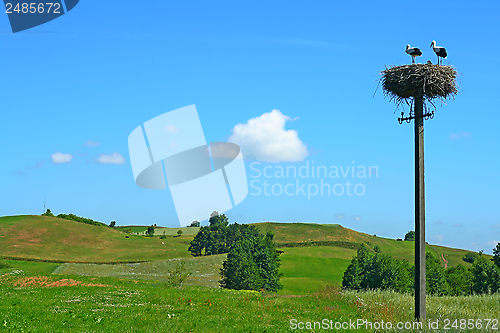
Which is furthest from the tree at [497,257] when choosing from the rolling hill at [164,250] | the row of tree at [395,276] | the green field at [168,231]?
the green field at [168,231]

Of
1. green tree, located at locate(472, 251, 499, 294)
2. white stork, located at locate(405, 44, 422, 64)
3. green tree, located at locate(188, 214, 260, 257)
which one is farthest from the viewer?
green tree, located at locate(188, 214, 260, 257)

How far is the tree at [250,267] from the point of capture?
5706 cm

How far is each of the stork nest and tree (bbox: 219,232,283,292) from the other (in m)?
43.7

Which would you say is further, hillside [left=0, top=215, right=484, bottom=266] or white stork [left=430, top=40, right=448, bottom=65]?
hillside [left=0, top=215, right=484, bottom=266]

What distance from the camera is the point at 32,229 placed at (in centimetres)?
11838

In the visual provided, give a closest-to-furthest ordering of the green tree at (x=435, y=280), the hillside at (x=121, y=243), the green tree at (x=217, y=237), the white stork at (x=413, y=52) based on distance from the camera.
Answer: the white stork at (x=413, y=52), the green tree at (x=435, y=280), the hillside at (x=121, y=243), the green tree at (x=217, y=237)

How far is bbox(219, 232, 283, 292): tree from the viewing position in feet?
187

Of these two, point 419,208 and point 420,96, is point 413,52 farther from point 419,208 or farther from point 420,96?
point 419,208

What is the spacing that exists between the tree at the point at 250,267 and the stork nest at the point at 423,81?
43701mm

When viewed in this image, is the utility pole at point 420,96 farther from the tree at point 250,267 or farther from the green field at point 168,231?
the green field at point 168,231

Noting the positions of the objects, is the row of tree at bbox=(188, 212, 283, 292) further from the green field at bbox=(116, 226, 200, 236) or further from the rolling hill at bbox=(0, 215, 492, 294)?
the green field at bbox=(116, 226, 200, 236)

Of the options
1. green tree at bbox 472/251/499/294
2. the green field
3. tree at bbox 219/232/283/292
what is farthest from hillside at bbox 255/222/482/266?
green tree at bbox 472/251/499/294

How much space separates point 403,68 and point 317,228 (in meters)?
130

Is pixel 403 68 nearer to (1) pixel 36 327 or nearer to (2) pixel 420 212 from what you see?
(2) pixel 420 212
